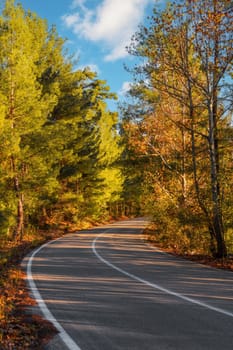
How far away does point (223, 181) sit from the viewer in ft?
45.7

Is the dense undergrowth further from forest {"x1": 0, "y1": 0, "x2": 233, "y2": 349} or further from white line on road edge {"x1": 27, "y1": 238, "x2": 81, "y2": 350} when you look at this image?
white line on road edge {"x1": 27, "y1": 238, "x2": 81, "y2": 350}

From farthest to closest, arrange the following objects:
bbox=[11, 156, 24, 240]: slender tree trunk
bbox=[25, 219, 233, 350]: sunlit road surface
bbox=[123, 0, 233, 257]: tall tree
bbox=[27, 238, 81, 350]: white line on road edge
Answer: bbox=[11, 156, 24, 240]: slender tree trunk → bbox=[123, 0, 233, 257]: tall tree → bbox=[25, 219, 233, 350]: sunlit road surface → bbox=[27, 238, 81, 350]: white line on road edge

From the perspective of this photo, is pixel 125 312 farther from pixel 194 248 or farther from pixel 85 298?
pixel 194 248

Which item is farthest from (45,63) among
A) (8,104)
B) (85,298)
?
(85,298)

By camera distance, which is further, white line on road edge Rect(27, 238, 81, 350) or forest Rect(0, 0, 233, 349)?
forest Rect(0, 0, 233, 349)

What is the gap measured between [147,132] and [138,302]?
14.5m

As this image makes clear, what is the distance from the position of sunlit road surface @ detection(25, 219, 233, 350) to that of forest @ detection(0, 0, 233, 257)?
467 cm

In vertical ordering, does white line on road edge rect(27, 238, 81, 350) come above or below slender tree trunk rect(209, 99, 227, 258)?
below

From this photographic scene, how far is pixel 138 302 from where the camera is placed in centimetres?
727

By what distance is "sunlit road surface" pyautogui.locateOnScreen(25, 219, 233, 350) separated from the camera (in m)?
5.07

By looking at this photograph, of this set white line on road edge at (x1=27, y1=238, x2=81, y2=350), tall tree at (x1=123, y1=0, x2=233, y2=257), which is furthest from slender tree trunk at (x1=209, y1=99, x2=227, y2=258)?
white line on road edge at (x1=27, y1=238, x2=81, y2=350)

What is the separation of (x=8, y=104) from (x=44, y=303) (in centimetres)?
1578

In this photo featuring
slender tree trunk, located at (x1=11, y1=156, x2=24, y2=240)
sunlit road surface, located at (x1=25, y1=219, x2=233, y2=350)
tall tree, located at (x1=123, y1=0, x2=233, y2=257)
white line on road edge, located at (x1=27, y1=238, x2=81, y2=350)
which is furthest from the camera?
slender tree trunk, located at (x1=11, y1=156, x2=24, y2=240)

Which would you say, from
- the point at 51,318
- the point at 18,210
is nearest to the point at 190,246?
the point at 18,210
